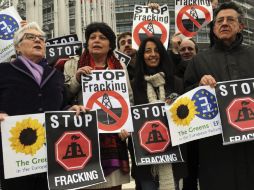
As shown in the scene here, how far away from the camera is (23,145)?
10.5ft

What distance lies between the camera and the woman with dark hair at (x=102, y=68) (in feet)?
11.6

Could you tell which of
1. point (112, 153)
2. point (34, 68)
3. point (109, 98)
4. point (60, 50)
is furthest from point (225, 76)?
point (60, 50)

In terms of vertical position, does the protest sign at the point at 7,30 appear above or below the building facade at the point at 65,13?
below

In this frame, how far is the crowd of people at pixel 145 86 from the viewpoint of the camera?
10.6 ft

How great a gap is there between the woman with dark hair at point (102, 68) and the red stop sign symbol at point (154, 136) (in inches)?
7.3

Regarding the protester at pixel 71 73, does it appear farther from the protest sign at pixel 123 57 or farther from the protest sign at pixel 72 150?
the protest sign at pixel 123 57

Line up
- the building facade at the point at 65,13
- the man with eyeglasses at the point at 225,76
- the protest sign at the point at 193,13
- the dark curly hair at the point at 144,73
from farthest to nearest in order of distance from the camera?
the building facade at the point at 65,13, the protest sign at the point at 193,13, the dark curly hair at the point at 144,73, the man with eyeglasses at the point at 225,76

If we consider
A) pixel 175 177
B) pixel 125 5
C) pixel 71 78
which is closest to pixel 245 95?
pixel 175 177

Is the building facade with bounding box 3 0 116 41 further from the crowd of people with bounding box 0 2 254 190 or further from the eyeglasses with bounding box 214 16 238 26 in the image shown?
the eyeglasses with bounding box 214 16 238 26

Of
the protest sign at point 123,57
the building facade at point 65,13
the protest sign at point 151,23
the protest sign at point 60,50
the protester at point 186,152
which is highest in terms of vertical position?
the building facade at point 65,13

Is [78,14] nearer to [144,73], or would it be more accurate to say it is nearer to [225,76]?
[144,73]

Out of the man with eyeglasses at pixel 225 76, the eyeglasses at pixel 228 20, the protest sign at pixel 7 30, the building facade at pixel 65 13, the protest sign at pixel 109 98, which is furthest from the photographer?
the building facade at pixel 65 13

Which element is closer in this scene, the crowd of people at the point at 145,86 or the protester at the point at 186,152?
the crowd of people at the point at 145,86

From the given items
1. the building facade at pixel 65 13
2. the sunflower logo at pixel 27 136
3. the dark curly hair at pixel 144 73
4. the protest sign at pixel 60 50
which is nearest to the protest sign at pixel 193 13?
the protest sign at pixel 60 50
